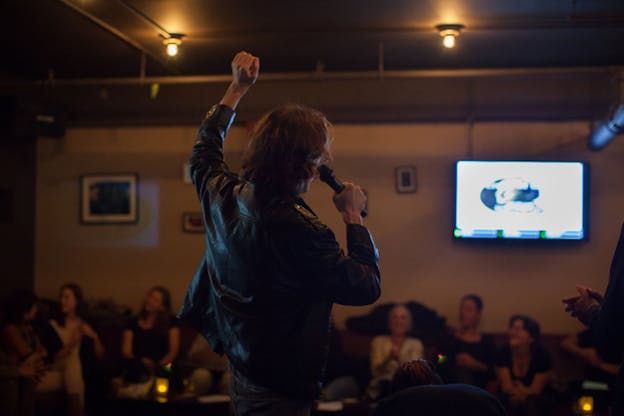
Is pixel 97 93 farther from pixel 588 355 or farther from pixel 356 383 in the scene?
pixel 588 355

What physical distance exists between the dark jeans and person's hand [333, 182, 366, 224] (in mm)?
440

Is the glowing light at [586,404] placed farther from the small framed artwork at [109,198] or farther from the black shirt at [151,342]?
the small framed artwork at [109,198]

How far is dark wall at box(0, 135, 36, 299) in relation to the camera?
6.08 meters

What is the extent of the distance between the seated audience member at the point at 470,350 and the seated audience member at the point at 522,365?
5.1 inches

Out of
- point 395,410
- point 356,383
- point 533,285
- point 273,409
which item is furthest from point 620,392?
point 533,285

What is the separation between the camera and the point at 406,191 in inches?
234

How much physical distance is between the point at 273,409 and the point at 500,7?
3.40 metres

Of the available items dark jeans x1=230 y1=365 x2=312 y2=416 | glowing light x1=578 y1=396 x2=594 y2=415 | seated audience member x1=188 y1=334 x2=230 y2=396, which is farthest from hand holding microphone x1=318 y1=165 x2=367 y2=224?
seated audience member x1=188 y1=334 x2=230 y2=396

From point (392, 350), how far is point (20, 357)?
2.73 m

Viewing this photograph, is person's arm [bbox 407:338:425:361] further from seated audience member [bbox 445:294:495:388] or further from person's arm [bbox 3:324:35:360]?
person's arm [bbox 3:324:35:360]

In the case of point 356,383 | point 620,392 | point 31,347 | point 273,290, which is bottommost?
point 356,383

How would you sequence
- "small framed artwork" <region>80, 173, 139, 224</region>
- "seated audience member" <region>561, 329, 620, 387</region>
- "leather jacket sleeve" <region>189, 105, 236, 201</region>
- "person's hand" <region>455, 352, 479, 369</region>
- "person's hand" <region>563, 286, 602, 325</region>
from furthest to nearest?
"small framed artwork" <region>80, 173, 139, 224</region> → "person's hand" <region>455, 352, 479, 369</region> → "seated audience member" <region>561, 329, 620, 387</region> → "person's hand" <region>563, 286, 602, 325</region> → "leather jacket sleeve" <region>189, 105, 236, 201</region>

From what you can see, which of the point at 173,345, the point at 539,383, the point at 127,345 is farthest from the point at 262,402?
the point at 127,345

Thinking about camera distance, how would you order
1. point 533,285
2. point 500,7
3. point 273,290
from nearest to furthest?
point 273,290, point 500,7, point 533,285
